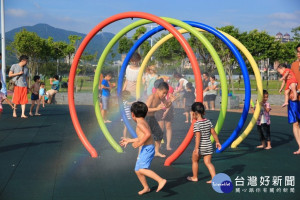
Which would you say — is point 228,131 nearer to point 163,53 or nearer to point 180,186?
point 163,53

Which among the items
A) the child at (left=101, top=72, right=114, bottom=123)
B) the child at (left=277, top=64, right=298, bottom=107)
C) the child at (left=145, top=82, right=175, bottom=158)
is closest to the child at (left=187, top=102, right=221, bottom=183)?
the child at (left=145, top=82, right=175, bottom=158)

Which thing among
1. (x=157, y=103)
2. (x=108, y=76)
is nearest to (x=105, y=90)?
(x=108, y=76)

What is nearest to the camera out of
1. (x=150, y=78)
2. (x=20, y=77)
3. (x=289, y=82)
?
(x=289, y=82)

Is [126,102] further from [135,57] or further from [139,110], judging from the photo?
[139,110]

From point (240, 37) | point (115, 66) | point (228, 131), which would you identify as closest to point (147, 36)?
point (115, 66)

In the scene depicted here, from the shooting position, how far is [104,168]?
6.34 metres

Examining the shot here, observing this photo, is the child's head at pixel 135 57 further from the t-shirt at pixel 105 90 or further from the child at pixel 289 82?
the child at pixel 289 82

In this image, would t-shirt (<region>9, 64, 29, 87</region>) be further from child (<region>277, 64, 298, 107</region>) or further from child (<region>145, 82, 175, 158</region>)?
child (<region>277, 64, 298, 107</region>)

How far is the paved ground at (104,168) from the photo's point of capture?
5043 mm

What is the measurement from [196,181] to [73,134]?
489 cm

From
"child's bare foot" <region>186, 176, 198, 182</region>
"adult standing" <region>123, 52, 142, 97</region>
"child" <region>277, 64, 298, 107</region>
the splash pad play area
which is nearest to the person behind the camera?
the splash pad play area

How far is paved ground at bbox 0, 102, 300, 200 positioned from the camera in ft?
16.5

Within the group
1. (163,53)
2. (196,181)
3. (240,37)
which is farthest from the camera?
(240,37)

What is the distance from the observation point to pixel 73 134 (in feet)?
32.0
